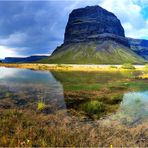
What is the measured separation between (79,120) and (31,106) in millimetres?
6480

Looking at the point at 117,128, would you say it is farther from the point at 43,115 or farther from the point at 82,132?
the point at 43,115

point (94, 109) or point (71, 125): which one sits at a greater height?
point (94, 109)

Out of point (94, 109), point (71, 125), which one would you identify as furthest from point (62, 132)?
point (94, 109)

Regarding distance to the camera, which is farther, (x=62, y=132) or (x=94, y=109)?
(x=94, y=109)

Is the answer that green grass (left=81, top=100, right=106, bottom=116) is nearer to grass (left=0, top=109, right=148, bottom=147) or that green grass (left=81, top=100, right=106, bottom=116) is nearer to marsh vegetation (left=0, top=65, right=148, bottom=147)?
marsh vegetation (left=0, top=65, right=148, bottom=147)

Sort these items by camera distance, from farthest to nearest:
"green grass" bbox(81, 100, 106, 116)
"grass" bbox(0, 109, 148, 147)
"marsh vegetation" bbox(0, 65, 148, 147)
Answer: "green grass" bbox(81, 100, 106, 116)
"marsh vegetation" bbox(0, 65, 148, 147)
"grass" bbox(0, 109, 148, 147)

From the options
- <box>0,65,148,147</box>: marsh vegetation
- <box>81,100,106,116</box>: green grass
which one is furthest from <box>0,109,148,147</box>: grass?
<box>81,100,106,116</box>: green grass

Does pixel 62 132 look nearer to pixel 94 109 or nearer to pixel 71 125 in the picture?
pixel 71 125

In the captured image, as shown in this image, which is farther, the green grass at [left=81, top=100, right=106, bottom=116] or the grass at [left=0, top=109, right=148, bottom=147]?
the green grass at [left=81, top=100, right=106, bottom=116]

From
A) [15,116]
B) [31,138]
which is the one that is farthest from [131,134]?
[15,116]

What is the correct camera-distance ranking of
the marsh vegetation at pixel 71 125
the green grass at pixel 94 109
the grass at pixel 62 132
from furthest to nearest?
the green grass at pixel 94 109 → the marsh vegetation at pixel 71 125 → the grass at pixel 62 132

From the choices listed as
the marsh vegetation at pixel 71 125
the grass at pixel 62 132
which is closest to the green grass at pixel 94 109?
the marsh vegetation at pixel 71 125

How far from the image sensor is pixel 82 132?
17.3 meters

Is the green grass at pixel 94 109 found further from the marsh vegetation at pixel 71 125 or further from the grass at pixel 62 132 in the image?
the grass at pixel 62 132
